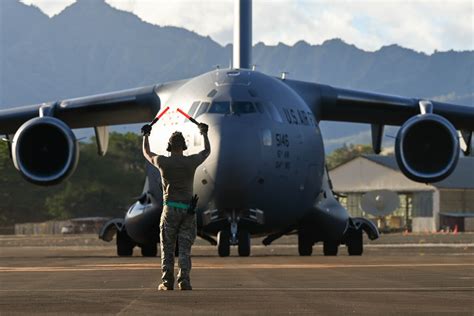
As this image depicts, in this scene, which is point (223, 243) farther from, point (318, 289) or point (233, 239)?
point (318, 289)

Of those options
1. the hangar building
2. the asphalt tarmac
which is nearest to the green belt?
the asphalt tarmac

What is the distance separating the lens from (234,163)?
72.3 feet

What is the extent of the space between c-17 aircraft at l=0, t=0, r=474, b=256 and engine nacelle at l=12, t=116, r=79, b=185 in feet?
0.08

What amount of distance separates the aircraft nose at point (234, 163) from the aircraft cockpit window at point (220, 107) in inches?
15.9

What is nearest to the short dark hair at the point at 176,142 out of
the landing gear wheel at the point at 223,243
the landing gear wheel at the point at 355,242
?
the landing gear wheel at the point at 223,243

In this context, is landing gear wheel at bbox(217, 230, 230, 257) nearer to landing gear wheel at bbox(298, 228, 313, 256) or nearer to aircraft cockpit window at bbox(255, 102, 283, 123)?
aircraft cockpit window at bbox(255, 102, 283, 123)

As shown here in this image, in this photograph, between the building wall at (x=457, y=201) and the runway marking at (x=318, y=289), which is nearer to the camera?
the runway marking at (x=318, y=289)

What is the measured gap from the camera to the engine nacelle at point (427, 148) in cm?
2530

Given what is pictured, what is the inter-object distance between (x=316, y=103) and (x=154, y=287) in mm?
14968

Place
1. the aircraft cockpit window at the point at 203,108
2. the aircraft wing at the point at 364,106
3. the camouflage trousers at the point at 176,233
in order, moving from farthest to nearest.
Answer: the aircraft wing at the point at 364,106
the aircraft cockpit window at the point at 203,108
the camouflage trousers at the point at 176,233

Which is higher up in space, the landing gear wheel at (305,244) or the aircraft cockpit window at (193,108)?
the aircraft cockpit window at (193,108)

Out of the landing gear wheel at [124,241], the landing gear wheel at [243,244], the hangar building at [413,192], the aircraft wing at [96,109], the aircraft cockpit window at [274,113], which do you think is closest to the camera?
the landing gear wheel at [243,244]

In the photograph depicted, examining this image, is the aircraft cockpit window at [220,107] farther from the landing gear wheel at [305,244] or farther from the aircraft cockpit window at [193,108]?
the landing gear wheel at [305,244]

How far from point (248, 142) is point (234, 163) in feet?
1.70
